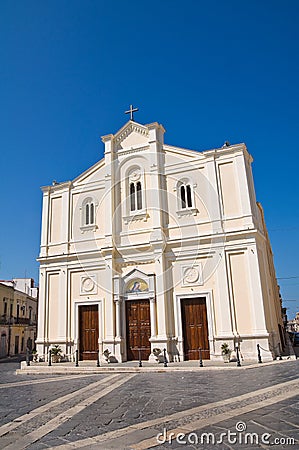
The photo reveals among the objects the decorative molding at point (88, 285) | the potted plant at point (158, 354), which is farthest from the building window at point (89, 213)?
the potted plant at point (158, 354)

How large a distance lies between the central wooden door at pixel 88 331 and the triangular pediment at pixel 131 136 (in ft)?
33.3

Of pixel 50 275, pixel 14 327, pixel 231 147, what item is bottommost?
pixel 14 327

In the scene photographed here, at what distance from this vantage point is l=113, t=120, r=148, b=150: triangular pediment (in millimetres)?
23047

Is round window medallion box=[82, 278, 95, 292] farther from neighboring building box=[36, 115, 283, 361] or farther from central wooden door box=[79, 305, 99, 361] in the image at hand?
central wooden door box=[79, 305, 99, 361]

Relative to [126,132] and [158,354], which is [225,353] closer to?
[158,354]

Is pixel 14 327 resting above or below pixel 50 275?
below

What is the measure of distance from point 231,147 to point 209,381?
13.0 metres

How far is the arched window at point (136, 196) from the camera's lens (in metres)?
22.1

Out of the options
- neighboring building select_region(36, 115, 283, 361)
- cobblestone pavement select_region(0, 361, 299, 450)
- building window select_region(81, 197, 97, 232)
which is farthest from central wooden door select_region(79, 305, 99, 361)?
cobblestone pavement select_region(0, 361, 299, 450)

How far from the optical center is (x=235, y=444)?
17.8 feet

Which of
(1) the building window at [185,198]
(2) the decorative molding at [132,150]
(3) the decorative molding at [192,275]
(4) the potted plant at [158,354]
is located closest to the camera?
(4) the potted plant at [158,354]

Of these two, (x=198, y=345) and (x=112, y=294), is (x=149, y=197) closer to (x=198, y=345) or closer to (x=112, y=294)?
(x=112, y=294)

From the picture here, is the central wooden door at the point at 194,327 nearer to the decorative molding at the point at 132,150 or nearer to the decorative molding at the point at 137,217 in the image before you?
the decorative molding at the point at 137,217

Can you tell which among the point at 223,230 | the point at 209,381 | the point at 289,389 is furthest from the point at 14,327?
the point at 289,389
